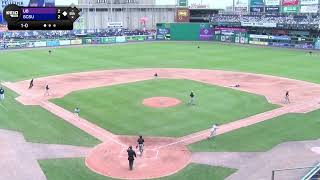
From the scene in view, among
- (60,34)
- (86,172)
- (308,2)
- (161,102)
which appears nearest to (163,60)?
(161,102)

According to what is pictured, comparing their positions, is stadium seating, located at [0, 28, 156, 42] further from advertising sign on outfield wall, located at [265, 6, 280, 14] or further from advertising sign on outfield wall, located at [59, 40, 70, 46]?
advertising sign on outfield wall, located at [265, 6, 280, 14]

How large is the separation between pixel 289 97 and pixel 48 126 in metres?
24.1

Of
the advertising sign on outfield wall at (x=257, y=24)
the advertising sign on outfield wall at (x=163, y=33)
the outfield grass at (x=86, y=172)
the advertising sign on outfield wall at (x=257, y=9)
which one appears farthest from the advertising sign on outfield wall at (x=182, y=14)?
the outfield grass at (x=86, y=172)

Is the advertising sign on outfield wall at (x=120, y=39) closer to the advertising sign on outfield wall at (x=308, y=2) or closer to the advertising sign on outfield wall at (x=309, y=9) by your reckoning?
the advertising sign on outfield wall at (x=309, y=9)

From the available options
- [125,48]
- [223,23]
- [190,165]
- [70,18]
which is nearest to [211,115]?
[190,165]

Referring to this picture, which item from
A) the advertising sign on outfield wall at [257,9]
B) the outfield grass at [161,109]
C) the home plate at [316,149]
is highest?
the advertising sign on outfield wall at [257,9]

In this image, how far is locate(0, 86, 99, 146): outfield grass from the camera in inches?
1117

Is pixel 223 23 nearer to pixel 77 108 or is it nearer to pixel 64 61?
pixel 64 61

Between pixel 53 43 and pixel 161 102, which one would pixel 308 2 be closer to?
pixel 53 43

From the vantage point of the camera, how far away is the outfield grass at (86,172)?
2223 centimetres

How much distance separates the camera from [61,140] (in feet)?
92.8

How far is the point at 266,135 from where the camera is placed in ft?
96.0
